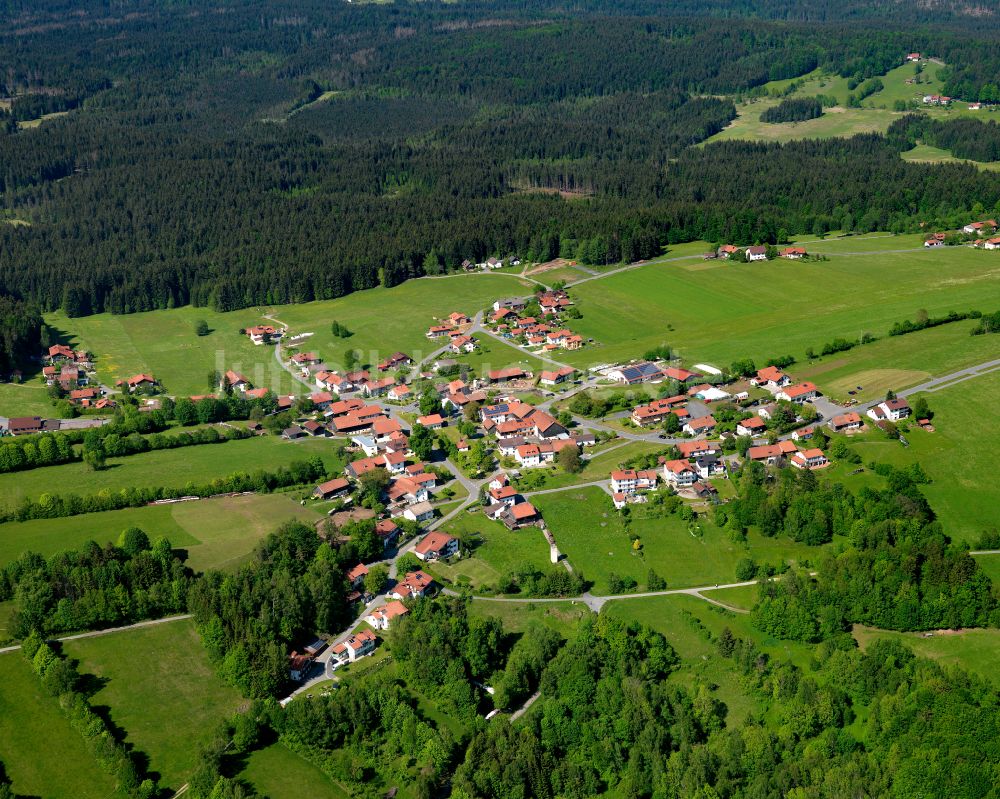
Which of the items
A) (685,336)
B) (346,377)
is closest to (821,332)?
(685,336)

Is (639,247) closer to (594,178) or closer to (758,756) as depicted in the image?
(594,178)

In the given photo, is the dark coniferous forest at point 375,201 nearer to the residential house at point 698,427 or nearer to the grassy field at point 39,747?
the residential house at point 698,427

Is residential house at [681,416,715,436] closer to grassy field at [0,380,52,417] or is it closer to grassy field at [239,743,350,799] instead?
grassy field at [239,743,350,799]

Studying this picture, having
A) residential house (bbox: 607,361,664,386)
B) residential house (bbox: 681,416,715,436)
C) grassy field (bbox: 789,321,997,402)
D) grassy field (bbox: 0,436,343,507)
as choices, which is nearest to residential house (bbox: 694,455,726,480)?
residential house (bbox: 681,416,715,436)

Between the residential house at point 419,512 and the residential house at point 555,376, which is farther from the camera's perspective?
the residential house at point 555,376

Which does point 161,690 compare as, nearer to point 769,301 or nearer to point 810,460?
point 810,460

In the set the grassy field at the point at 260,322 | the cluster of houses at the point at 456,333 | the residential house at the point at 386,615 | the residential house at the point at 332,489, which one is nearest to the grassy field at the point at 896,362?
the cluster of houses at the point at 456,333
